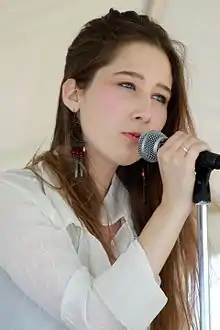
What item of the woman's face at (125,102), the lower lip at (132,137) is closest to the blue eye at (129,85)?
the woman's face at (125,102)

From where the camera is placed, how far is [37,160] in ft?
4.09

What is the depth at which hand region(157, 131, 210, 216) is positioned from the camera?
97 centimetres

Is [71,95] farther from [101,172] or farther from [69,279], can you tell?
[69,279]

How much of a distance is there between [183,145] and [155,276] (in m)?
0.18

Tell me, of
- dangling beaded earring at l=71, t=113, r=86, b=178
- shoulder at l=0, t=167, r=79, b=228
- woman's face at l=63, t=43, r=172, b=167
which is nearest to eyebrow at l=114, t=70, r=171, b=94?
woman's face at l=63, t=43, r=172, b=167

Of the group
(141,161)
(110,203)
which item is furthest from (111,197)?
(141,161)

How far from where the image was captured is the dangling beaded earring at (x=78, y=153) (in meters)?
1.26

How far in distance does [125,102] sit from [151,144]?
7.3 inches

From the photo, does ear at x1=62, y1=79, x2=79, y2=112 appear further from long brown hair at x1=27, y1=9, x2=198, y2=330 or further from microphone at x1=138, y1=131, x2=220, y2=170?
microphone at x1=138, y1=131, x2=220, y2=170

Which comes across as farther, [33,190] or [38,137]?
[38,137]

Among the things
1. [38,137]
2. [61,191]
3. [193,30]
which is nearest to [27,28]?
[38,137]

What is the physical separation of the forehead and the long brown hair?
0.01 m

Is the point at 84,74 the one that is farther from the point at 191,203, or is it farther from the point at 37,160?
the point at 191,203

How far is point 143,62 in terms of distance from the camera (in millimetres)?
1269
